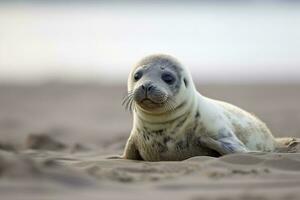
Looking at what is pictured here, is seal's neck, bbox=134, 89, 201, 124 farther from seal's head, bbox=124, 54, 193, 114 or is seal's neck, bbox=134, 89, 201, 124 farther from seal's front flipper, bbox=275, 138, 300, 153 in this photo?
seal's front flipper, bbox=275, 138, 300, 153

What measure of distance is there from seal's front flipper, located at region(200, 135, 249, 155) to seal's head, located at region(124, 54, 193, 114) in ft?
1.22

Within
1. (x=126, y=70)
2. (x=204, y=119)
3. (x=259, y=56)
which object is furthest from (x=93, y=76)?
(x=204, y=119)

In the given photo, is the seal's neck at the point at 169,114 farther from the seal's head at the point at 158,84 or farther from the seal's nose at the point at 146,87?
the seal's nose at the point at 146,87

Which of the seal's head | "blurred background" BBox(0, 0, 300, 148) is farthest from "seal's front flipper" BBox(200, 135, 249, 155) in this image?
"blurred background" BBox(0, 0, 300, 148)

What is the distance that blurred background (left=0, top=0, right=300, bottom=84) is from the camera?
1928cm

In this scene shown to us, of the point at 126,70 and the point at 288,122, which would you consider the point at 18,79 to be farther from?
the point at 288,122

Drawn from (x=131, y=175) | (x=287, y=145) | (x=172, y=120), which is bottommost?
(x=131, y=175)

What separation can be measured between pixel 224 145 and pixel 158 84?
662 mm

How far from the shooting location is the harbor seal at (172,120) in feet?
20.4

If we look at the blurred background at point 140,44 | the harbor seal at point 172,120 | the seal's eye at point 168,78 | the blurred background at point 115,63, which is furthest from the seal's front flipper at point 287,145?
the blurred background at point 140,44

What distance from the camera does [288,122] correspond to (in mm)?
11109

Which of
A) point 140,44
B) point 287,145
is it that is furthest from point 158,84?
point 140,44

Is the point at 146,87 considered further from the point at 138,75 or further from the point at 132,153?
the point at 132,153

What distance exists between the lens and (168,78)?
648 cm
